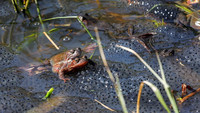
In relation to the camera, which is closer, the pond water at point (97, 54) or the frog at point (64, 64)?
the pond water at point (97, 54)

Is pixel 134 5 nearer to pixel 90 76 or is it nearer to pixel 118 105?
pixel 90 76

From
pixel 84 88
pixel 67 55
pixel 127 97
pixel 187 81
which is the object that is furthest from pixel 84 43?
pixel 187 81

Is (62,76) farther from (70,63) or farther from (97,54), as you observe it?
(97,54)

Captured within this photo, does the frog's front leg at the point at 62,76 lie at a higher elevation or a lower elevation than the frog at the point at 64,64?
lower

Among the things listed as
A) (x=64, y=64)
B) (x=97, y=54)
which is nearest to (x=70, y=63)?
(x=64, y=64)

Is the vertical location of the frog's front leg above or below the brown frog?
below

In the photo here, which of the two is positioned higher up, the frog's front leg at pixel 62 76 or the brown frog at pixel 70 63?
the brown frog at pixel 70 63

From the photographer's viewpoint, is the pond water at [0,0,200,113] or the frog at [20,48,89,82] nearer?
the pond water at [0,0,200,113]

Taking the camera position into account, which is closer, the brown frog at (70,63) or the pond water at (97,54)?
the pond water at (97,54)
